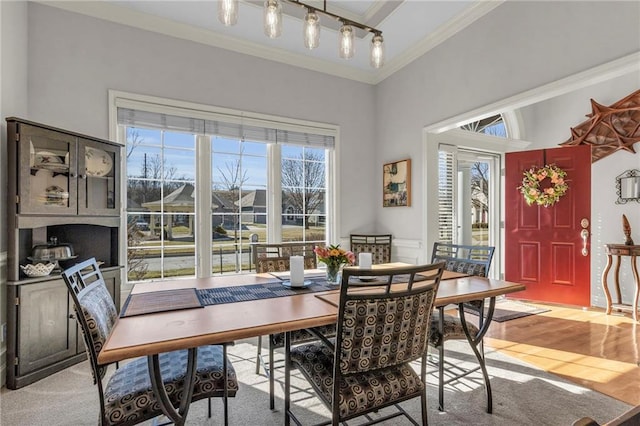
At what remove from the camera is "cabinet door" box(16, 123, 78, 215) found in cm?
234

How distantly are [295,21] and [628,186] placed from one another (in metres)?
4.38

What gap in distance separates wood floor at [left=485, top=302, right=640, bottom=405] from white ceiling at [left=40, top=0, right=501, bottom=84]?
3.18 metres

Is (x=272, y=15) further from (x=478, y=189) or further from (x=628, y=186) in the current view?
(x=628, y=186)

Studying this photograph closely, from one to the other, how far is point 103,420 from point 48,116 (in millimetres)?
2778

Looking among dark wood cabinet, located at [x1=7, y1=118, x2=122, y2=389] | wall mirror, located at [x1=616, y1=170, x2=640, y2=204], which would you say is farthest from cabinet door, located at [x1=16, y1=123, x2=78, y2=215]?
wall mirror, located at [x1=616, y1=170, x2=640, y2=204]

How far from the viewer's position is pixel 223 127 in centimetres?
365

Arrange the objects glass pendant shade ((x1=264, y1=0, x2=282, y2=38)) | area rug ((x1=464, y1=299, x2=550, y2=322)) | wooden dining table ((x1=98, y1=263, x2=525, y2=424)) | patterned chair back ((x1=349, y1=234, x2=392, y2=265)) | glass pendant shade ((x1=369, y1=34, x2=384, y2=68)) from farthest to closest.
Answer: patterned chair back ((x1=349, y1=234, x2=392, y2=265)) → area rug ((x1=464, y1=299, x2=550, y2=322)) → glass pendant shade ((x1=369, y1=34, x2=384, y2=68)) → glass pendant shade ((x1=264, y1=0, x2=282, y2=38)) → wooden dining table ((x1=98, y1=263, x2=525, y2=424))

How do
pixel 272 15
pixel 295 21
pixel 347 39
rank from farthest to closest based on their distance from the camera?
pixel 295 21 < pixel 347 39 < pixel 272 15

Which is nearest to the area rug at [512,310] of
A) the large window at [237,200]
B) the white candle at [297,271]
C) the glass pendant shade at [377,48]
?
the white candle at [297,271]

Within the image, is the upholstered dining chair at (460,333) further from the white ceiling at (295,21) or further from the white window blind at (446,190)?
the white ceiling at (295,21)

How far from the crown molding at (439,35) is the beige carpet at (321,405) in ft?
10.7

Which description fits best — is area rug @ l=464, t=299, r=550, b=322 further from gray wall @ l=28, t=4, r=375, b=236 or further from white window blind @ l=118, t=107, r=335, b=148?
white window blind @ l=118, t=107, r=335, b=148

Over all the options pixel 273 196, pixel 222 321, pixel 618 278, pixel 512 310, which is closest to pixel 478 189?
pixel 512 310

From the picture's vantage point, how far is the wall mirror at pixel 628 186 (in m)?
3.93
